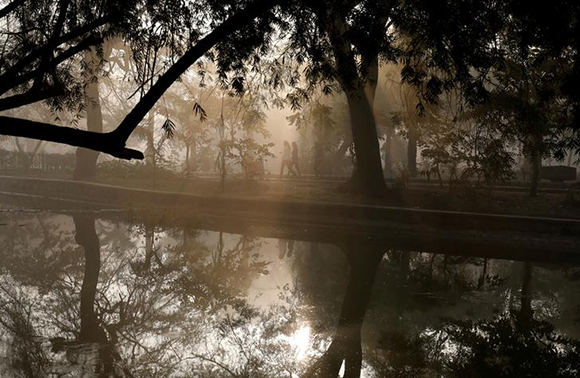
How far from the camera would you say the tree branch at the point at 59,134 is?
173 inches

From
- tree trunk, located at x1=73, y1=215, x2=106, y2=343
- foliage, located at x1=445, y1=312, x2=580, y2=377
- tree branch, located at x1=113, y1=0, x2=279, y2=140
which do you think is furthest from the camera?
tree trunk, located at x1=73, y1=215, x2=106, y2=343

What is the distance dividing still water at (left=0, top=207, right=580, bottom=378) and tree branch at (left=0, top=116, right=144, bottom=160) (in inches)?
86.2

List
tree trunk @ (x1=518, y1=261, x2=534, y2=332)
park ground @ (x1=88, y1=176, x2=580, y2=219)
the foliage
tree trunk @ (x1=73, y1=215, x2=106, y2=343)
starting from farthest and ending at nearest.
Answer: park ground @ (x1=88, y1=176, x2=580, y2=219) → tree trunk @ (x1=518, y1=261, x2=534, y2=332) → tree trunk @ (x1=73, y1=215, x2=106, y2=343) → the foliage

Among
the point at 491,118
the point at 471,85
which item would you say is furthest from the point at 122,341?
the point at 491,118

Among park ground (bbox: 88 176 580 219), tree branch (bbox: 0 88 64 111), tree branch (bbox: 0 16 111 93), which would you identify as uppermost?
tree branch (bbox: 0 16 111 93)

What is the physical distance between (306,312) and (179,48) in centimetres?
440

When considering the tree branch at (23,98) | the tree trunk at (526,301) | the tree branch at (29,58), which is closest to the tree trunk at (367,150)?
the tree trunk at (526,301)

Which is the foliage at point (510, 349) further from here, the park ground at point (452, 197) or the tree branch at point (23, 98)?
the park ground at point (452, 197)

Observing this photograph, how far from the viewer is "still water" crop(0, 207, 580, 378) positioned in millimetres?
5242

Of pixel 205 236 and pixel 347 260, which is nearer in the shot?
pixel 347 260

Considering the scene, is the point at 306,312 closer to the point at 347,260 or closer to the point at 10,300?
the point at 347,260

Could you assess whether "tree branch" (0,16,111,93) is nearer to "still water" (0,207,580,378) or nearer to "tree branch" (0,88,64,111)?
"tree branch" (0,88,64,111)

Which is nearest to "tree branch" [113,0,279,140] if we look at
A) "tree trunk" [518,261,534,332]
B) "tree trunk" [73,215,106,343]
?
"tree trunk" [73,215,106,343]

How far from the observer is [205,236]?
13.2m
